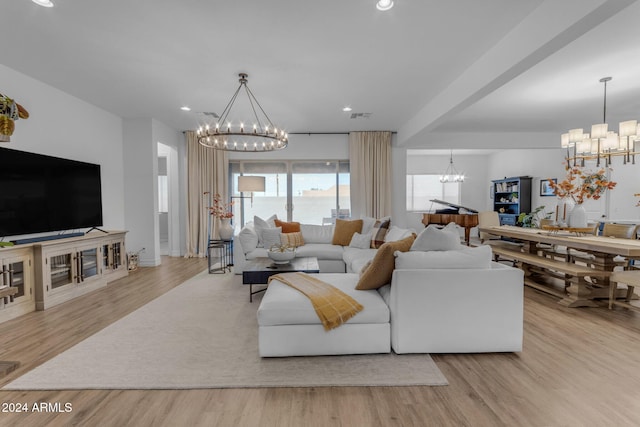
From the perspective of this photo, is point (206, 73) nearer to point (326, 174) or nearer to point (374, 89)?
point (374, 89)

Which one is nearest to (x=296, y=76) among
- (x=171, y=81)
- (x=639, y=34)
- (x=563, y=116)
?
(x=171, y=81)

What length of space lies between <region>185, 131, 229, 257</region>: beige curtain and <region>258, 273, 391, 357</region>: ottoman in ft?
16.0

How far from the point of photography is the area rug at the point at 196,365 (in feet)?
6.51

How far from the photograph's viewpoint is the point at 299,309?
2230 millimetres

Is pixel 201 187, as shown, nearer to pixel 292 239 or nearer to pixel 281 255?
pixel 292 239

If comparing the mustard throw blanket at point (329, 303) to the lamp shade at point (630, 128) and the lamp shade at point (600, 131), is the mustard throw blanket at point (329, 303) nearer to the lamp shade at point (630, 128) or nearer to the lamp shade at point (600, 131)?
the lamp shade at point (600, 131)

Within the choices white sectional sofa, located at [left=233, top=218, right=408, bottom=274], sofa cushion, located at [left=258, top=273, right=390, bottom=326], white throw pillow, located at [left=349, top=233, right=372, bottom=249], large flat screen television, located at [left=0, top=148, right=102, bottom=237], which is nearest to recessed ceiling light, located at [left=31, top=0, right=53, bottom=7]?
large flat screen television, located at [left=0, top=148, right=102, bottom=237]

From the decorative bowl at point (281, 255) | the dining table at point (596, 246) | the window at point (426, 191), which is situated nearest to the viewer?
the dining table at point (596, 246)

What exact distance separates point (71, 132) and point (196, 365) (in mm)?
4197

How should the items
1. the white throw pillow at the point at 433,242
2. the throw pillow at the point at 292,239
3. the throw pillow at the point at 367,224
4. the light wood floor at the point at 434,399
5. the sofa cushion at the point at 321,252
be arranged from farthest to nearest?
the throw pillow at the point at 367,224 < the throw pillow at the point at 292,239 < the sofa cushion at the point at 321,252 < the white throw pillow at the point at 433,242 < the light wood floor at the point at 434,399

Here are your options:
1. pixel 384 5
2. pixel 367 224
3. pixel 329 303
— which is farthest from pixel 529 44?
pixel 367 224

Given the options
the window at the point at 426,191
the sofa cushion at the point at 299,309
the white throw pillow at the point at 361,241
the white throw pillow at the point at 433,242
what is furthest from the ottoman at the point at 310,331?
the window at the point at 426,191

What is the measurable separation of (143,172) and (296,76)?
3.54m

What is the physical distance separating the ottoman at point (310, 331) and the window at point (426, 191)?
26.5 feet
